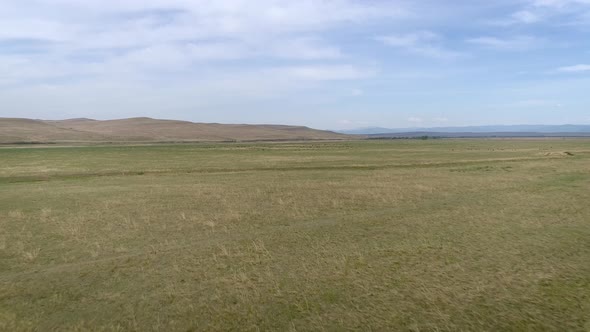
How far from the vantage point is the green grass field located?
9.25 meters

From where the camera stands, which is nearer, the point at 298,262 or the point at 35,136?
the point at 298,262

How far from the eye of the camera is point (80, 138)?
17875cm

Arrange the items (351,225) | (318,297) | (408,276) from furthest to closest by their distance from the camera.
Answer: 1. (351,225)
2. (408,276)
3. (318,297)

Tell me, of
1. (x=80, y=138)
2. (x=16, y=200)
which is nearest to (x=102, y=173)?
(x=16, y=200)

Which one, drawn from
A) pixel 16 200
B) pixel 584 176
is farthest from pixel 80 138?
pixel 584 176

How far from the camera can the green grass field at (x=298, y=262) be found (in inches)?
364

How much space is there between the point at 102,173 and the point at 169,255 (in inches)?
1271

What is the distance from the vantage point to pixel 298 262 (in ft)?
42.4

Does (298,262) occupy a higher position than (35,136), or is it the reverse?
(35,136)

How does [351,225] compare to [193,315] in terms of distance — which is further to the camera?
[351,225]

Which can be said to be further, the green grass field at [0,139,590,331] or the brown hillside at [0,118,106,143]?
the brown hillside at [0,118,106,143]

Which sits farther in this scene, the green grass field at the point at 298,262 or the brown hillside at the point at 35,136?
the brown hillside at the point at 35,136

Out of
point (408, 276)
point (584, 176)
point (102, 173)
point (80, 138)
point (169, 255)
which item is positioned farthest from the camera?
point (80, 138)

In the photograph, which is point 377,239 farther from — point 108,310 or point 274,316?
point 108,310
